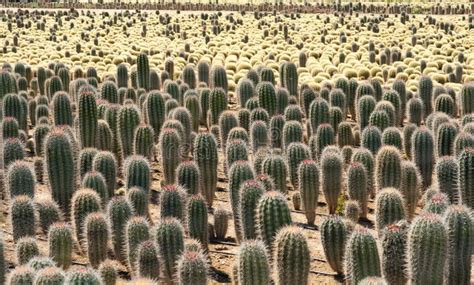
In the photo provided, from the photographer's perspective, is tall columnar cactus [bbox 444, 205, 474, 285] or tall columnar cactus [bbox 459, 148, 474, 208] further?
tall columnar cactus [bbox 459, 148, 474, 208]

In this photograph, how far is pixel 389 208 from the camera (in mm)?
8656

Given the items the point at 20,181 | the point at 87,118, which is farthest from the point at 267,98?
the point at 20,181

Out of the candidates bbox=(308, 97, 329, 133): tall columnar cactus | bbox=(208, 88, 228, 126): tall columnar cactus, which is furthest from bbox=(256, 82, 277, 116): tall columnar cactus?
bbox=(308, 97, 329, 133): tall columnar cactus

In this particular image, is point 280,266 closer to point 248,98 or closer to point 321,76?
point 248,98

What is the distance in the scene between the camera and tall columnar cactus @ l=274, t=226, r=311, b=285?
23.5 feet

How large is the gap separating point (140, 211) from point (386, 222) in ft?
10.7

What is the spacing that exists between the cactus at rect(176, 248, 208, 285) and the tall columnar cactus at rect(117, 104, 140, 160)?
562 cm

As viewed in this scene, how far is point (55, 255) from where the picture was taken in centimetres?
802

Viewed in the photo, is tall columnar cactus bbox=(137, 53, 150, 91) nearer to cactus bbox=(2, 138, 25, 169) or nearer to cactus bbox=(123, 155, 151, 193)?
cactus bbox=(2, 138, 25, 169)

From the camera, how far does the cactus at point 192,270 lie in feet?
22.9

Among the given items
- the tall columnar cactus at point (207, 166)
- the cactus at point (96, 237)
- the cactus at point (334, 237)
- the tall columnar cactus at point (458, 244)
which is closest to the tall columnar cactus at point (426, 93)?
the tall columnar cactus at point (207, 166)

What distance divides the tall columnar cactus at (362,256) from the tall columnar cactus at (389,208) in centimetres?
127

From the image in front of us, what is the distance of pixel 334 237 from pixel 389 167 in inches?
90.4

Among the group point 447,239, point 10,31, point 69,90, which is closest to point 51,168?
point 447,239
